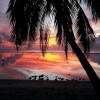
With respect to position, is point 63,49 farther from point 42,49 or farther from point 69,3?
point 69,3

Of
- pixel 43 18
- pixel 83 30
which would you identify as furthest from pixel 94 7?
pixel 43 18

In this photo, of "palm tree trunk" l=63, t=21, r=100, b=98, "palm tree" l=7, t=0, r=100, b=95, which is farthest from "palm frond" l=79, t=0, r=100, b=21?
"palm tree trunk" l=63, t=21, r=100, b=98

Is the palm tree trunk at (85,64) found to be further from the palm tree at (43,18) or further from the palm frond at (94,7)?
the palm frond at (94,7)

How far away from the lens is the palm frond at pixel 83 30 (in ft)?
55.5

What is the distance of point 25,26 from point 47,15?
1.05 meters

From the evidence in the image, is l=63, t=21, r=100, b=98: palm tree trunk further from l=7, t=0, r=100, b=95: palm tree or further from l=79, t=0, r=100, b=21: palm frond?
l=79, t=0, r=100, b=21: palm frond

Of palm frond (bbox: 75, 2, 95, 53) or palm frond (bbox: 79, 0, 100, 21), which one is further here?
palm frond (bbox: 75, 2, 95, 53)

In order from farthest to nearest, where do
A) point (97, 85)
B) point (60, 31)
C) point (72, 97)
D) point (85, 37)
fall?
1. point (72, 97)
2. point (85, 37)
3. point (60, 31)
4. point (97, 85)

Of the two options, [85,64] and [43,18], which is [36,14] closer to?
[43,18]

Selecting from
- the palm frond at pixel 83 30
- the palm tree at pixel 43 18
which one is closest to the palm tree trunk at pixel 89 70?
the palm tree at pixel 43 18

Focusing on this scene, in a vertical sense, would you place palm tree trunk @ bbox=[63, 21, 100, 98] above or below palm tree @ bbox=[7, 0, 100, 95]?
below

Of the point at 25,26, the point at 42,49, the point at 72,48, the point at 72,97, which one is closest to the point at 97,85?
the point at 72,48

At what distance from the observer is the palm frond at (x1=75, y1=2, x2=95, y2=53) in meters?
16.9

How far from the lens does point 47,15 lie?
15906mm
